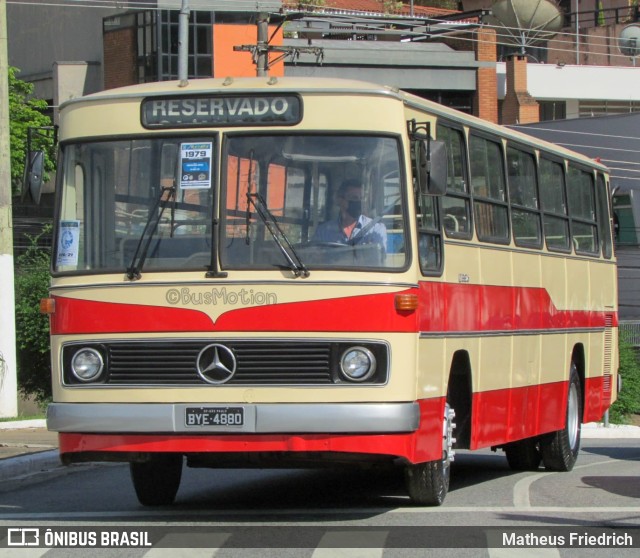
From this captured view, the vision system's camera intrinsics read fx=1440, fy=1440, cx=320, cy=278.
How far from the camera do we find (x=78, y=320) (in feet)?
33.3

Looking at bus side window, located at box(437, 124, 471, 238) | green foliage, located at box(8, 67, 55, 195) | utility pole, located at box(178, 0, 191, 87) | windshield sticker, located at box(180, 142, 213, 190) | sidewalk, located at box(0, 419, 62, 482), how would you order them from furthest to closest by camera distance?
green foliage, located at box(8, 67, 55, 195) → utility pole, located at box(178, 0, 191, 87) → sidewalk, located at box(0, 419, 62, 482) → bus side window, located at box(437, 124, 471, 238) → windshield sticker, located at box(180, 142, 213, 190)

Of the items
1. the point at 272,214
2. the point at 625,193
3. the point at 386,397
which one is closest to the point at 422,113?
the point at 272,214

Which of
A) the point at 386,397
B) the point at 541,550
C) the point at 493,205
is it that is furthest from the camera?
the point at 493,205

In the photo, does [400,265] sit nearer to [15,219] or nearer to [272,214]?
[272,214]

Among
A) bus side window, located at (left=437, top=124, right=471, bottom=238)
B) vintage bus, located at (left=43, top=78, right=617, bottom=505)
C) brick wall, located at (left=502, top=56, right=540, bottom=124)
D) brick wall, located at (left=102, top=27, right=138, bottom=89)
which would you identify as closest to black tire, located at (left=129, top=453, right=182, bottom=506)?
vintage bus, located at (left=43, top=78, right=617, bottom=505)

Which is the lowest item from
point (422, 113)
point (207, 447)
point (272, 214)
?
point (207, 447)

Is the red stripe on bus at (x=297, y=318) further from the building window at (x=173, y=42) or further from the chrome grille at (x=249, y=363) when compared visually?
the building window at (x=173, y=42)

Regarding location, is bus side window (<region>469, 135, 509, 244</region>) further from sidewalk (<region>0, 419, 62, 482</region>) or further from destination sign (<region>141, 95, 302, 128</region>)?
sidewalk (<region>0, 419, 62, 482</region>)

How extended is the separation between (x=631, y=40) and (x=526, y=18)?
426cm

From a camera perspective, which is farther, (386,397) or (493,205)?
(493,205)

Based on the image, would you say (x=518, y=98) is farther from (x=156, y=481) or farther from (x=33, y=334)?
(x=156, y=481)

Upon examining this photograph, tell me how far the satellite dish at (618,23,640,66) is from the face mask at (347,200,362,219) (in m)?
47.8

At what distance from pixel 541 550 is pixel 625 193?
40.5 meters

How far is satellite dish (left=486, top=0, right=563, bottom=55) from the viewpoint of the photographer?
186ft
